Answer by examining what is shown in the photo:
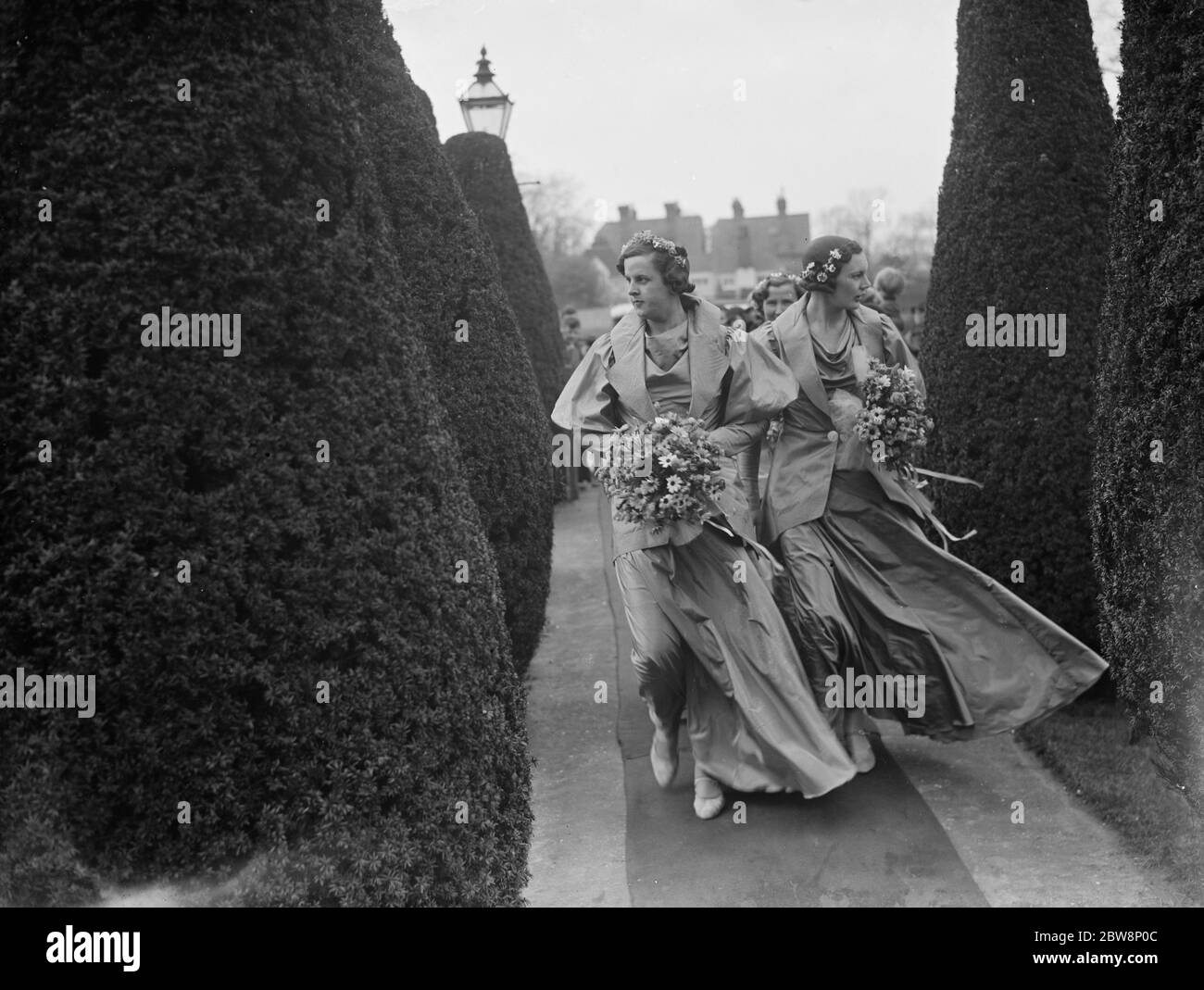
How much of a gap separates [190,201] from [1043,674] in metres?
4.93

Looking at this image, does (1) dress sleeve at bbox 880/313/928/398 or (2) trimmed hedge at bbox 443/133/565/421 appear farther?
(2) trimmed hedge at bbox 443/133/565/421

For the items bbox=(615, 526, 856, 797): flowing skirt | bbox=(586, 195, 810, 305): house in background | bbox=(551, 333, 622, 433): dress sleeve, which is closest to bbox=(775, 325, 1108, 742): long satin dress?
bbox=(615, 526, 856, 797): flowing skirt

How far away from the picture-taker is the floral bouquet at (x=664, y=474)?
18.4 ft

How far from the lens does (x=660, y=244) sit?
20.3ft

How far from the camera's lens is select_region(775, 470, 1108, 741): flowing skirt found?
6.43 metres

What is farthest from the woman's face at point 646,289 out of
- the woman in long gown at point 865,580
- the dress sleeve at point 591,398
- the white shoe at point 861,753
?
the white shoe at point 861,753

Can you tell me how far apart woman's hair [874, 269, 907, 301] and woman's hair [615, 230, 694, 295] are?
21.5 ft

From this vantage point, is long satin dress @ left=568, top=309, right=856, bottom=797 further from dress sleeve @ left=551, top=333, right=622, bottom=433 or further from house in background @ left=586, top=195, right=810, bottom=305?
house in background @ left=586, top=195, right=810, bottom=305

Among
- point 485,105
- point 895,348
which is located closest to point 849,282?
point 895,348

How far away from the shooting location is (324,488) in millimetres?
3139

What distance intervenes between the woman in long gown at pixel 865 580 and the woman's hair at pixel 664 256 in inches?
29.8

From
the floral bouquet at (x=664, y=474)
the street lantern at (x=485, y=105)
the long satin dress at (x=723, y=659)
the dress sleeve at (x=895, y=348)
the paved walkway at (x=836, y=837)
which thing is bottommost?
the paved walkway at (x=836, y=837)

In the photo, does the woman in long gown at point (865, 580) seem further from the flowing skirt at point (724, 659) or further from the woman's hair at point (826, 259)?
the flowing skirt at point (724, 659)
